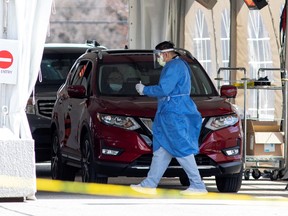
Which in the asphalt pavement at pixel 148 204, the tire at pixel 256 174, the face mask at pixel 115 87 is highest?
the face mask at pixel 115 87

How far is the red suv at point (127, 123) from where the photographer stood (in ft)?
55.8

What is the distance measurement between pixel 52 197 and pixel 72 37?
47859 millimetres

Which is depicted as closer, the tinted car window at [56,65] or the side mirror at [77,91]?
the side mirror at [77,91]

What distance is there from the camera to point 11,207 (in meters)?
14.8

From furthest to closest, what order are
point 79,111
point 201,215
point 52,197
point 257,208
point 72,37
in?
point 72,37
point 79,111
point 52,197
point 257,208
point 201,215

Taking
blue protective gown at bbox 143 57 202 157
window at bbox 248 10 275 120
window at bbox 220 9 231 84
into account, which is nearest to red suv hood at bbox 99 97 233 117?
blue protective gown at bbox 143 57 202 157

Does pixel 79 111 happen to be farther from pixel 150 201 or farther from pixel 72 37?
pixel 72 37

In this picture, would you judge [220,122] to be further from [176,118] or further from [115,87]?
[115,87]

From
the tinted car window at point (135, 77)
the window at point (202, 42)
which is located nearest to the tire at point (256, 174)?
the tinted car window at point (135, 77)

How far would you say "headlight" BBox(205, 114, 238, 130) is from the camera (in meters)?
17.2

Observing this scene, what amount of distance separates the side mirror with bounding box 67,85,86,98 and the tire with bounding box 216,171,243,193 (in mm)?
2075

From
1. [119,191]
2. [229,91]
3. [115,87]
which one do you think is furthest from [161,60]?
[119,191]

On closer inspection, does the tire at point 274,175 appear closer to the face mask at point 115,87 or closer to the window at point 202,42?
the face mask at point 115,87

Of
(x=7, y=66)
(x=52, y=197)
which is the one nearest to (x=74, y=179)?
(x=52, y=197)
